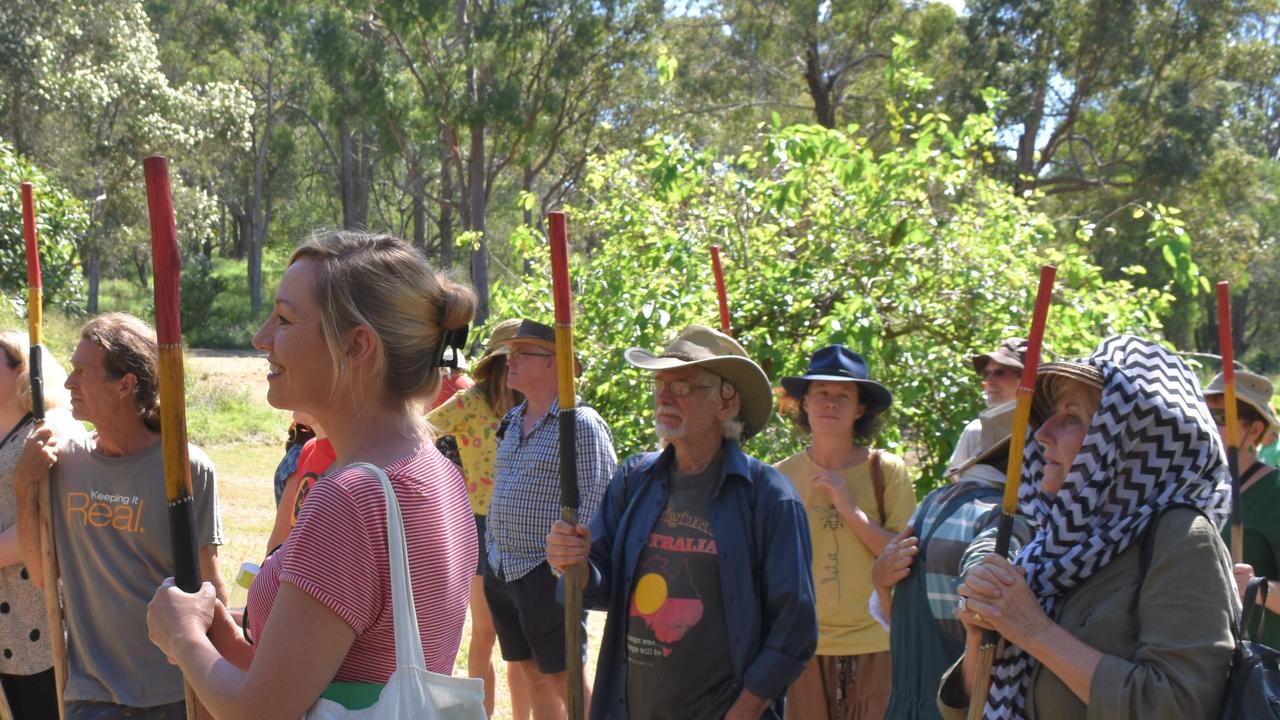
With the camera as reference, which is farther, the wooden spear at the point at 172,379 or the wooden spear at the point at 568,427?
the wooden spear at the point at 568,427

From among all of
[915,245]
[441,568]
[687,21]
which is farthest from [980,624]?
[687,21]

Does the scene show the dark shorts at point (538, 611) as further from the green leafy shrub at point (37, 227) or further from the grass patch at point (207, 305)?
the grass patch at point (207, 305)

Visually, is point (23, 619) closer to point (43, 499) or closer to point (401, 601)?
point (43, 499)

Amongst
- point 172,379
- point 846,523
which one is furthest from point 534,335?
point 172,379

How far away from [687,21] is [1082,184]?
27.5 ft

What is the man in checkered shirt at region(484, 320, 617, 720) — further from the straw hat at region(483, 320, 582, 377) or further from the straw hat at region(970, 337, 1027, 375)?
the straw hat at region(970, 337, 1027, 375)

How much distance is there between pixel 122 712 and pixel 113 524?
544mm

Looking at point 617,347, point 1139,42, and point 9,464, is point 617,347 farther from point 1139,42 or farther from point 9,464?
point 1139,42

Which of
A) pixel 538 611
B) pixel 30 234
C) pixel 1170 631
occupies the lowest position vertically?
pixel 538 611

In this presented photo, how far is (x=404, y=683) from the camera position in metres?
2.00

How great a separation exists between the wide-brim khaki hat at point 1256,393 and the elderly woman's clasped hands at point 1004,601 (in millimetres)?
2146

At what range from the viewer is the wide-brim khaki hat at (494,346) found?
5.65 metres

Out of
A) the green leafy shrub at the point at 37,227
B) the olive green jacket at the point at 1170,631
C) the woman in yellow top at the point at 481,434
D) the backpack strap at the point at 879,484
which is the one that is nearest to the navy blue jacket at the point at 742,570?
the backpack strap at the point at 879,484

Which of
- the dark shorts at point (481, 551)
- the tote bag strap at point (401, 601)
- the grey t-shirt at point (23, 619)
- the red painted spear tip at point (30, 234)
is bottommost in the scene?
the dark shorts at point (481, 551)
